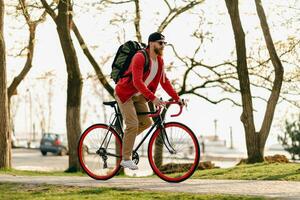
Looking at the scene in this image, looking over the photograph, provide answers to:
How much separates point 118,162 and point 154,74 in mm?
1644

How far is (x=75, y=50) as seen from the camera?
66.0ft

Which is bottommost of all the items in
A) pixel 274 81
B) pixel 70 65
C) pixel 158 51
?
pixel 158 51

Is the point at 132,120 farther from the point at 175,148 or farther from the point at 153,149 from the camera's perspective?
the point at 175,148

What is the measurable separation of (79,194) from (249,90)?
9.76 meters

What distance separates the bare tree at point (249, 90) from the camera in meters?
16.5

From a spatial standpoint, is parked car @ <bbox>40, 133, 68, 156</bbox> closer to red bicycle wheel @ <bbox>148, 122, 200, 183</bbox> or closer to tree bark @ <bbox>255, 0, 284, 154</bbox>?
tree bark @ <bbox>255, 0, 284, 154</bbox>

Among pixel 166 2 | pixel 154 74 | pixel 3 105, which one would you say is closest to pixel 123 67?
pixel 154 74

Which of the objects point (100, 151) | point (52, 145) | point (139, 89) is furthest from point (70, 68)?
point (52, 145)

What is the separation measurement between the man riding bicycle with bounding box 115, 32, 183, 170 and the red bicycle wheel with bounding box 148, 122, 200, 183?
0.81ft

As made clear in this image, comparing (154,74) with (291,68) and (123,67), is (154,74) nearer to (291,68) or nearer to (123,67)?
(123,67)

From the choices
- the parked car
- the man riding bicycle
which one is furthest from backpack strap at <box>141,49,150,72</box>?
the parked car

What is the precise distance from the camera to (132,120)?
7.98m

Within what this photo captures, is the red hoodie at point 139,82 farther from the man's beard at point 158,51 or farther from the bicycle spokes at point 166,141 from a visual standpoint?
the bicycle spokes at point 166,141

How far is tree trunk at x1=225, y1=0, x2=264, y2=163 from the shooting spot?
16484 millimetres
